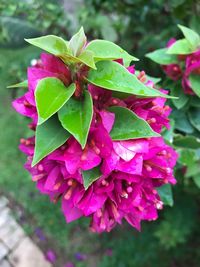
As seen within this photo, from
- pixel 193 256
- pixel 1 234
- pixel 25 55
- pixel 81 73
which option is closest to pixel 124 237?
pixel 193 256

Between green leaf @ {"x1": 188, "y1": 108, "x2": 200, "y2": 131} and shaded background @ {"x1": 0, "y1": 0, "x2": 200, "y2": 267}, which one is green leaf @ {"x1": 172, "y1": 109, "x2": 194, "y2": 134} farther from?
shaded background @ {"x1": 0, "y1": 0, "x2": 200, "y2": 267}

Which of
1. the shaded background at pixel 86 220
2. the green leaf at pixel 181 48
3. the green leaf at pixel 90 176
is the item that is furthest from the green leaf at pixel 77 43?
→ the shaded background at pixel 86 220

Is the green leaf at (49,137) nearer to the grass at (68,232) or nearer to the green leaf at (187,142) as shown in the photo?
the green leaf at (187,142)

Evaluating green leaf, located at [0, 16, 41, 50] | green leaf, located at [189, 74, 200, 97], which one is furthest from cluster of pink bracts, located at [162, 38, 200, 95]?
green leaf, located at [0, 16, 41, 50]

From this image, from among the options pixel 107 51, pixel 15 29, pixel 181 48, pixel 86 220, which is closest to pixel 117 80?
pixel 107 51

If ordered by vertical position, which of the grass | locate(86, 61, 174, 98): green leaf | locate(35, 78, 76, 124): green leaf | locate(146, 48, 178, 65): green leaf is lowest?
the grass

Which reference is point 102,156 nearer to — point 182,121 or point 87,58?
point 87,58
